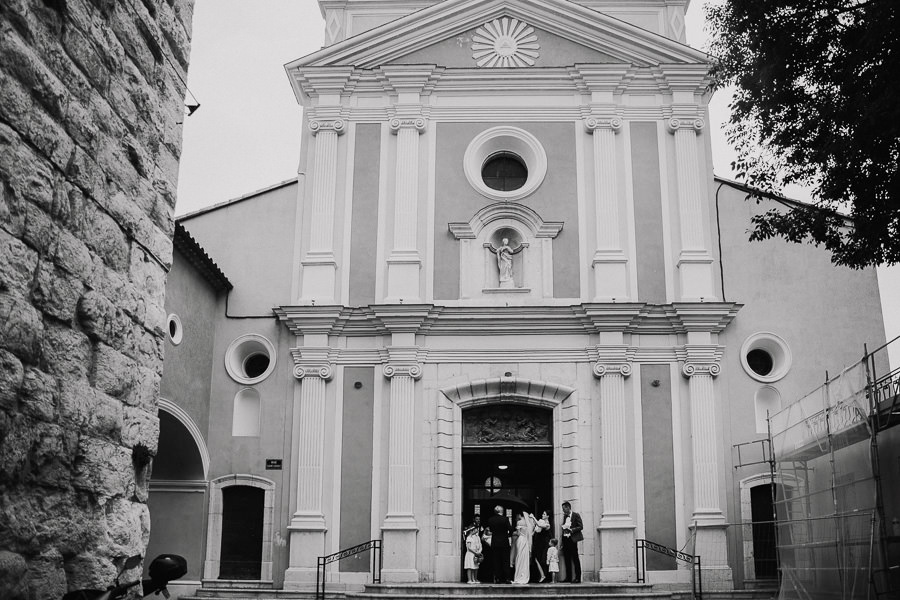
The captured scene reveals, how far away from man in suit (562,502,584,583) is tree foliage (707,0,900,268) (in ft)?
24.7

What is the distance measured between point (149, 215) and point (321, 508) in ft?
42.4

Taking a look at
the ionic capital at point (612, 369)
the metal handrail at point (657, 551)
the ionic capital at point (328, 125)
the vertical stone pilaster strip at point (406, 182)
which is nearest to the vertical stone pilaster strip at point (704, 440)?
the metal handrail at point (657, 551)

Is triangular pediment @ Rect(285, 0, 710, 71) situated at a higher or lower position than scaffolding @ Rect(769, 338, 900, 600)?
higher

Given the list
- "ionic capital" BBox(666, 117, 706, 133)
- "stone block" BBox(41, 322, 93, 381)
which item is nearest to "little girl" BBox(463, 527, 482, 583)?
Answer: "ionic capital" BBox(666, 117, 706, 133)

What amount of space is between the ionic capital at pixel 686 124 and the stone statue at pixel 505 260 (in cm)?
383

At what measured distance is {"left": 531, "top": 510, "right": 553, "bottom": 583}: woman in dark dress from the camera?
16.7m

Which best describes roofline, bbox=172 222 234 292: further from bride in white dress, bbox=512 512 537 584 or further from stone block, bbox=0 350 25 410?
stone block, bbox=0 350 25 410

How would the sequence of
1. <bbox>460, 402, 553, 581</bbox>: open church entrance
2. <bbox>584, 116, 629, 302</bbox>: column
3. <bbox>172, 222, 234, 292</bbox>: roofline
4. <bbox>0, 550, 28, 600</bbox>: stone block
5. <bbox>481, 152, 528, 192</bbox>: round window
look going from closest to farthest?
<bbox>0, 550, 28, 600</bbox>: stone block < <bbox>172, 222, 234, 292</bbox>: roofline < <bbox>460, 402, 553, 581</bbox>: open church entrance < <bbox>584, 116, 629, 302</bbox>: column < <bbox>481, 152, 528, 192</bbox>: round window

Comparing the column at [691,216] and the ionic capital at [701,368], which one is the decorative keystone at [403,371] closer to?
the ionic capital at [701,368]

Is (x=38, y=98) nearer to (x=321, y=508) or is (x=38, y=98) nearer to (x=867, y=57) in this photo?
(x=867, y=57)

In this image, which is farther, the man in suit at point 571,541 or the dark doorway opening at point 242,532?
the dark doorway opening at point 242,532

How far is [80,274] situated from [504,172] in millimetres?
15689

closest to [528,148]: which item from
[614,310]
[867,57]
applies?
[614,310]

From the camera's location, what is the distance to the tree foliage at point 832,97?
8734 mm
